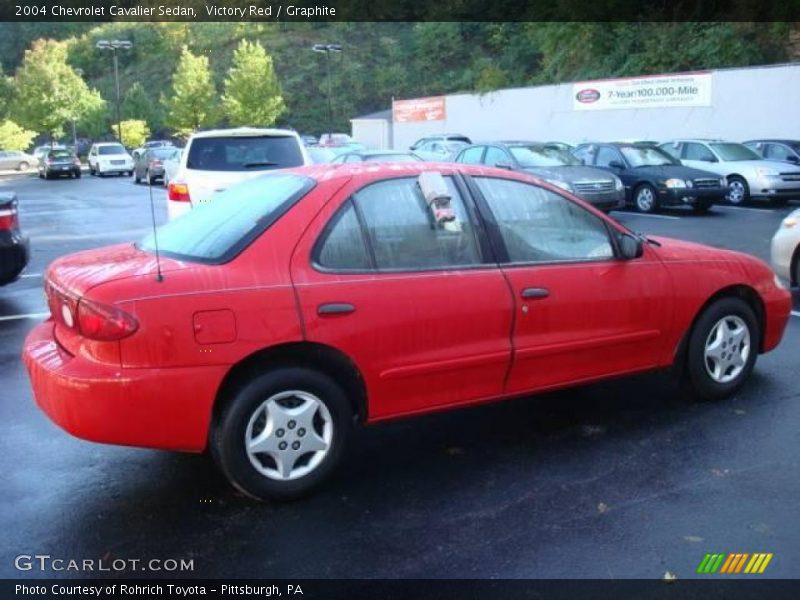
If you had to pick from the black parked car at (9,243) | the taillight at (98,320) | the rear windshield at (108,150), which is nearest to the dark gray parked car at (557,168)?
the black parked car at (9,243)

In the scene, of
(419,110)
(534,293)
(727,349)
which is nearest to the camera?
(534,293)

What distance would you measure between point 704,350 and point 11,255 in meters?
6.43

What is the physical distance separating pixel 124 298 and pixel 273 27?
92.0 meters

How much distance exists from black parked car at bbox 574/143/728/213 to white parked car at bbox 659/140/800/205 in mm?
1166

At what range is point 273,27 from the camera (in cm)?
8981

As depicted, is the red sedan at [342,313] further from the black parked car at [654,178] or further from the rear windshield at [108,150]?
the rear windshield at [108,150]

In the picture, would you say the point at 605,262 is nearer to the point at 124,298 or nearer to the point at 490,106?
the point at 124,298

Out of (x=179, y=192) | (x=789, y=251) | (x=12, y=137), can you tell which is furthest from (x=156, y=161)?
(x=12, y=137)

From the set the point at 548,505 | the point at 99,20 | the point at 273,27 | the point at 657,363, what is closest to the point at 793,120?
the point at 657,363

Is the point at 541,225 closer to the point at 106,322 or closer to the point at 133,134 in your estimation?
the point at 106,322

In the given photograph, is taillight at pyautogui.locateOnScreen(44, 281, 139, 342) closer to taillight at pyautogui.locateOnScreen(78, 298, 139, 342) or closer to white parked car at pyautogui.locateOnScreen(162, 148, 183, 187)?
taillight at pyautogui.locateOnScreen(78, 298, 139, 342)

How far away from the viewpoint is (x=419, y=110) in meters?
43.3

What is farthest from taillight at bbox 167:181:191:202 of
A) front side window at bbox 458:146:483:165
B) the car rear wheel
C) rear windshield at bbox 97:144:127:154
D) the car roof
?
rear windshield at bbox 97:144:127:154

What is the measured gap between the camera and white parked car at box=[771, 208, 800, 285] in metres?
8.31
